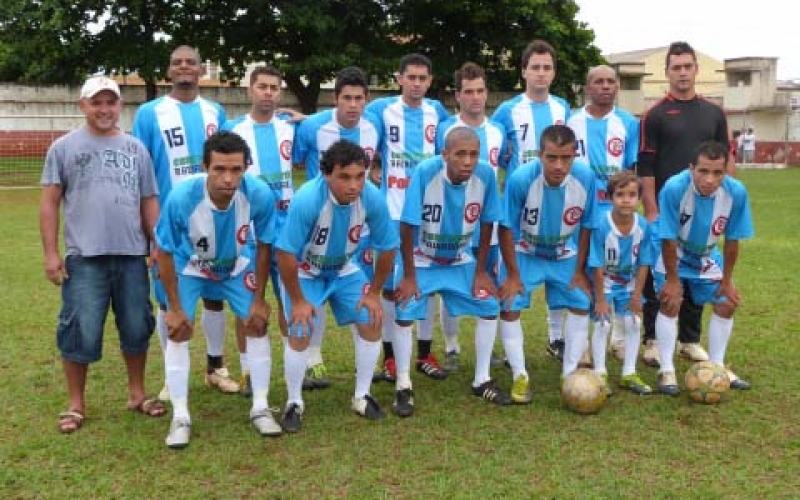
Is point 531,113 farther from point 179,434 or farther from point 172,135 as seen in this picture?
point 179,434

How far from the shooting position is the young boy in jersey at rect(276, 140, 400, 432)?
4.50 metres

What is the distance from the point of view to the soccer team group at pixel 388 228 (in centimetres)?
455

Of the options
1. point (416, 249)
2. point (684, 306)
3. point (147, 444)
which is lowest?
point (147, 444)

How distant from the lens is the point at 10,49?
27.0m

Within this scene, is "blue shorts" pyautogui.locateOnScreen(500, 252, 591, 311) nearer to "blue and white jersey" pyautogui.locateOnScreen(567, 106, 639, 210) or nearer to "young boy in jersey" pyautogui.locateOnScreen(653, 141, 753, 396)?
"young boy in jersey" pyautogui.locateOnScreen(653, 141, 753, 396)

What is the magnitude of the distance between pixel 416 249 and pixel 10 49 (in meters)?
26.5

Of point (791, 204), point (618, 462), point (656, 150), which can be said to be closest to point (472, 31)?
point (791, 204)

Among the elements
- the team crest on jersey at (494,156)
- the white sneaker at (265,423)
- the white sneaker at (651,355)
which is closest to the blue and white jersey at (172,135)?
the white sneaker at (265,423)

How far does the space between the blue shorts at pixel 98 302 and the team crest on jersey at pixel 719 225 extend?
12.3 ft

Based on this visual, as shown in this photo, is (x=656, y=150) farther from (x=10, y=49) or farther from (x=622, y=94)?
(x=622, y=94)

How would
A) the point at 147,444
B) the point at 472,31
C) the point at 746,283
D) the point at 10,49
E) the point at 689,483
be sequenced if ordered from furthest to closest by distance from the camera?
A: the point at 472,31 < the point at 10,49 < the point at 746,283 < the point at 147,444 < the point at 689,483

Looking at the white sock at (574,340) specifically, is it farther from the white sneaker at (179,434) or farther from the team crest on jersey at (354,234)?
the white sneaker at (179,434)

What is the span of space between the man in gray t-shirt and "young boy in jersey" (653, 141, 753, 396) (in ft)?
11.1

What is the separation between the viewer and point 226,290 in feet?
15.5
